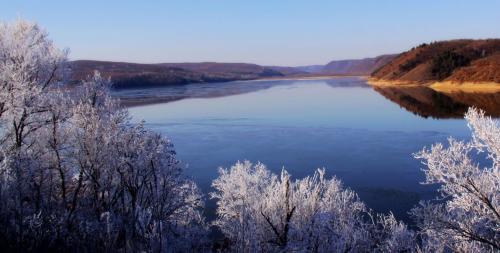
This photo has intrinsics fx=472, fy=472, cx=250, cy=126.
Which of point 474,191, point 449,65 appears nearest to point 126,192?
point 474,191

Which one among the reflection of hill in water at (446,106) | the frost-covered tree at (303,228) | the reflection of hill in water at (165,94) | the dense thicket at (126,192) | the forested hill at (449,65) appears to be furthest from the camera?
the forested hill at (449,65)

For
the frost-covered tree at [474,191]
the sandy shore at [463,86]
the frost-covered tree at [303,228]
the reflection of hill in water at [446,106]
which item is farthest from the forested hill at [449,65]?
the frost-covered tree at [474,191]

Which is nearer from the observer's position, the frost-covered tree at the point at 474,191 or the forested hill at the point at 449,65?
the frost-covered tree at the point at 474,191

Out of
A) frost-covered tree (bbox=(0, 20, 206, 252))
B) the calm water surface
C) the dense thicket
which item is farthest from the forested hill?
frost-covered tree (bbox=(0, 20, 206, 252))

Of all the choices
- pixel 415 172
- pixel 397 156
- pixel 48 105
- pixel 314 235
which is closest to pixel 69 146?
pixel 48 105

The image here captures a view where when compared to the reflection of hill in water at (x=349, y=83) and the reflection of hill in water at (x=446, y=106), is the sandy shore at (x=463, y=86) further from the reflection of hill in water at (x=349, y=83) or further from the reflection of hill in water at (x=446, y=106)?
the reflection of hill in water at (x=349, y=83)

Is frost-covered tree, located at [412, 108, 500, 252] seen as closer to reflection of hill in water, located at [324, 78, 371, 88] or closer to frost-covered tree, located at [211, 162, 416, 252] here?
frost-covered tree, located at [211, 162, 416, 252]

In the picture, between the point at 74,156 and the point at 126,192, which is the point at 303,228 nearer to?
the point at 126,192

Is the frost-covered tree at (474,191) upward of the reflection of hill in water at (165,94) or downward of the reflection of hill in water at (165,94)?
upward
